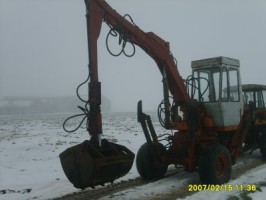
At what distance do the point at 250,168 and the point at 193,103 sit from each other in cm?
294

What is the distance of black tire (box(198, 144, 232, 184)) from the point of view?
340 inches

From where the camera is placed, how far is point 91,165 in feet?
22.0

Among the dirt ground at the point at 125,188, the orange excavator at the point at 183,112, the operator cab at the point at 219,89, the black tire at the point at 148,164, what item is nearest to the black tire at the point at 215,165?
the orange excavator at the point at 183,112

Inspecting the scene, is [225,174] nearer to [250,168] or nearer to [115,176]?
[250,168]

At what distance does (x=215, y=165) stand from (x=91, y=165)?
3.21m

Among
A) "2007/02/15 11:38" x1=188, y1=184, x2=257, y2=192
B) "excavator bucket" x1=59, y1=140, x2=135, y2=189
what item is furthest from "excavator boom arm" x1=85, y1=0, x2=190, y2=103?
"2007/02/15 11:38" x1=188, y1=184, x2=257, y2=192

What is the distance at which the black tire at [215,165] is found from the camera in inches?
340

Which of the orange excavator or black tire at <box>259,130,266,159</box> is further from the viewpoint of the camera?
black tire at <box>259,130,266,159</box>

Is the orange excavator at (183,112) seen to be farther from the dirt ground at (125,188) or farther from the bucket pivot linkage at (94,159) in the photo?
the dirt ground at (125,188)

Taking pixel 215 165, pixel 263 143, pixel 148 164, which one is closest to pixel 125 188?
pixel 148 164

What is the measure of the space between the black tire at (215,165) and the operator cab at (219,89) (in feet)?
2.73

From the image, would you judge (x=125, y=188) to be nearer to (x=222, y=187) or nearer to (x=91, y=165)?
(x=222, y=187)

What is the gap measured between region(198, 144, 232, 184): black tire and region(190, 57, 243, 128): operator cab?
83 centimetres

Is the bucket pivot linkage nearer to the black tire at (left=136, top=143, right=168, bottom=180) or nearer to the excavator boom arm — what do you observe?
the excavator boom arm
